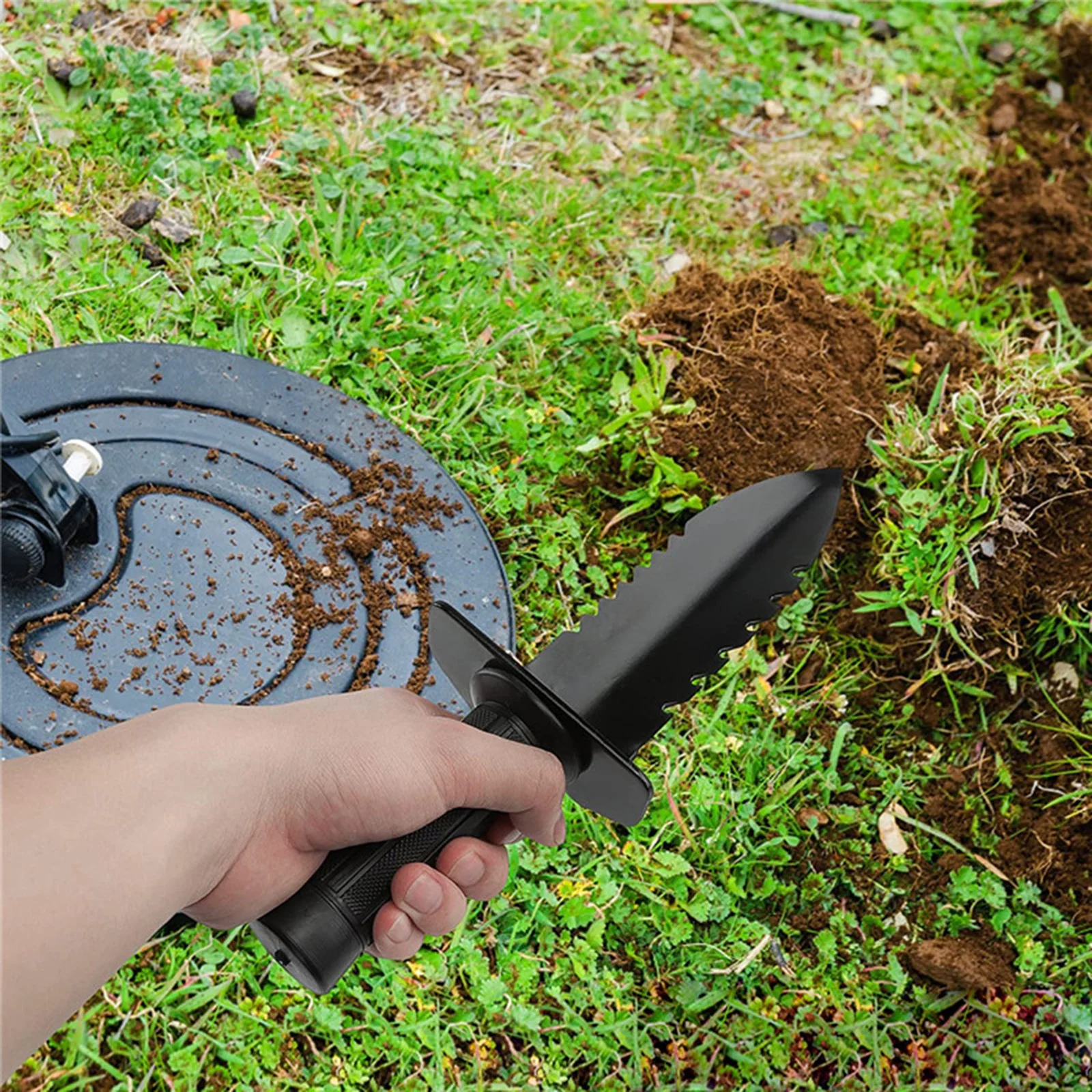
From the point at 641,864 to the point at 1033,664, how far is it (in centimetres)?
105

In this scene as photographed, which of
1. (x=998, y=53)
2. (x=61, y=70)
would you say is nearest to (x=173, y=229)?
(x=61, y=70)

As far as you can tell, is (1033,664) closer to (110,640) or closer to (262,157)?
(110,640)

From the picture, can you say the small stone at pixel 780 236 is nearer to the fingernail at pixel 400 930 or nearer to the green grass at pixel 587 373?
the green grass at pixel 587 373

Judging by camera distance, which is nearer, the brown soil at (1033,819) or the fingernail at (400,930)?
the fingernail at (400,930)

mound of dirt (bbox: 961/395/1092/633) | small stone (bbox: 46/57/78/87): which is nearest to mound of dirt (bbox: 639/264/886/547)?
mound of dirt (bbox: 961/395/1092/633)

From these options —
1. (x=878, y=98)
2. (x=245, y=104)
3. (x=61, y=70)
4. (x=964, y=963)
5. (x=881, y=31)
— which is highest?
(x=61, y=70)

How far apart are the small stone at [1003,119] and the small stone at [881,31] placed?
47 centimetres

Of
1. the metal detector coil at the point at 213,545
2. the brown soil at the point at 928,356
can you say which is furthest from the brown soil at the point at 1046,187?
the metal detector coil at the point at 213,545

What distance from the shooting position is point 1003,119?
3.72m

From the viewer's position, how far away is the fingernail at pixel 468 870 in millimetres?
1663

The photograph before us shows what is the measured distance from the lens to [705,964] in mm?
2232

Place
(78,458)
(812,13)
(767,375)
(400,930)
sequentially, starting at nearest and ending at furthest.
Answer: (400,930) → (78,458) → (767,375) → (812,13)

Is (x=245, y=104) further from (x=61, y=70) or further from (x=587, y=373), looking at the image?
(x=587, y=373)

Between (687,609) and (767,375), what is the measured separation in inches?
40.5
